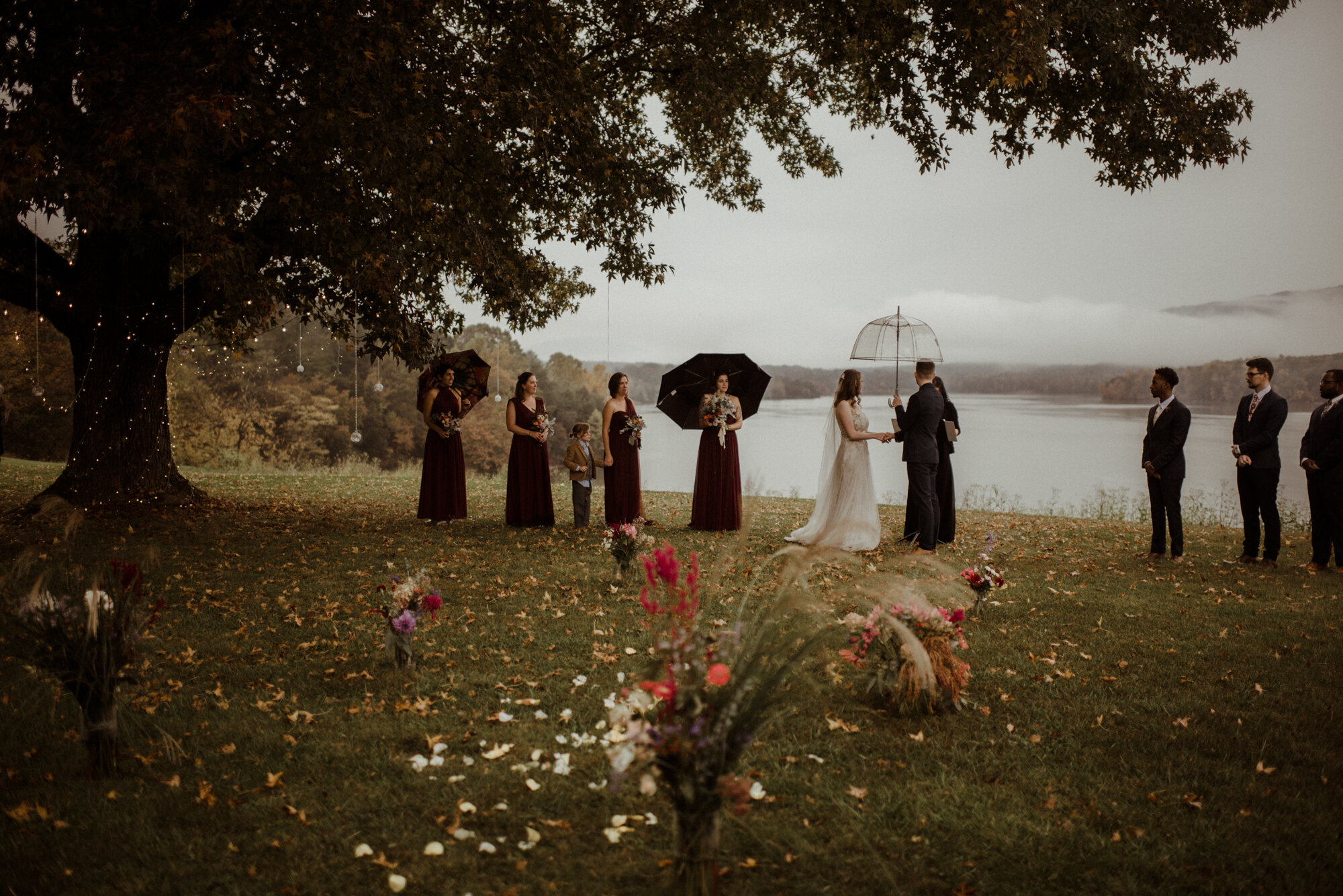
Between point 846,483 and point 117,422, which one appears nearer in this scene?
point 846,483

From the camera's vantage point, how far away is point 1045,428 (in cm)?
2380

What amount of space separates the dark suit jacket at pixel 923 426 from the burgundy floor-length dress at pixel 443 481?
6469 mm

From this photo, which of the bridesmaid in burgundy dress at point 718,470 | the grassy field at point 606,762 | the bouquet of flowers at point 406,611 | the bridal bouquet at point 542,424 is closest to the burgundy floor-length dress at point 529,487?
the bridal bouquet at point 542,424

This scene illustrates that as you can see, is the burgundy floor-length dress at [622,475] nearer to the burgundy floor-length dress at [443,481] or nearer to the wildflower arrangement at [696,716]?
the burgundy floor-length dress at [443,481]

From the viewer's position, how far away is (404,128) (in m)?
8.81

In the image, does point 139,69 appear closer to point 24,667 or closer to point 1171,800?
point 24,667

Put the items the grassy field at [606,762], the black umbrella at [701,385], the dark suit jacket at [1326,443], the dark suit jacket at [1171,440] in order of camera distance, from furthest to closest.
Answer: the black umbrella at [701,385] → the dark suit jacket at [1171,440] → the dark suit jacket at [1326,443] → the grassy field at [606,762]

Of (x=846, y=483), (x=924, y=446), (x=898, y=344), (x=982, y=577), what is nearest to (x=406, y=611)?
(x=982, y=577)

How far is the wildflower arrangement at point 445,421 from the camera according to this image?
1134cm

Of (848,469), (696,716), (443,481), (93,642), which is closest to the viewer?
(696,716)

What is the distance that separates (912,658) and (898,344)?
22.6ft

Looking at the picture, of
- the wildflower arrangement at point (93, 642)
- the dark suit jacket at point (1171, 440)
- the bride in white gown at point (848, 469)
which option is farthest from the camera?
the bride in white gown at point (848, 469)

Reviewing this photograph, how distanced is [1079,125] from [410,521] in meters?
10.9

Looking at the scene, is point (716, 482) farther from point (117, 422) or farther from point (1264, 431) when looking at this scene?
point (117, 422)
